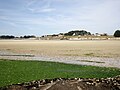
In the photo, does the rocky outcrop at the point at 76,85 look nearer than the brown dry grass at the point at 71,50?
Yes

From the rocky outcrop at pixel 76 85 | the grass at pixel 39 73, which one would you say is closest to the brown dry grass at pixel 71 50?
the grass at pixel 39 73

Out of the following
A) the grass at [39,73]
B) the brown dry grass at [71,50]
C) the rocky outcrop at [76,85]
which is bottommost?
the brown dry grass at [71,50]

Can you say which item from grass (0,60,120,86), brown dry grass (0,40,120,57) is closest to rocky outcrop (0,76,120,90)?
grass (0,60,120,86)

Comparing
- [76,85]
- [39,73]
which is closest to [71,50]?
[39,73]

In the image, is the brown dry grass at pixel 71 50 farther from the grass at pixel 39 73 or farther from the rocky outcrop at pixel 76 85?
the rocky outcrop at pixel 76 85

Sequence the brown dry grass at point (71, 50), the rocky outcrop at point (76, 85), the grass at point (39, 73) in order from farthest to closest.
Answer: the brown dry grass at point (71, 50) < the grass at point (39, 73) < the rocky outcrop at point (76, 85)

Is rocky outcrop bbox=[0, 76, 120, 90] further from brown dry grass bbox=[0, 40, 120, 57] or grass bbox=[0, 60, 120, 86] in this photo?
brown dry grass bbox=[0, 40, 120, 57]

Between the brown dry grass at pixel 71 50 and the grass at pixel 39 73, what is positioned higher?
the grass at pixel 39 73

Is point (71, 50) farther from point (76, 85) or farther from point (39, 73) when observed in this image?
point (76, 85)

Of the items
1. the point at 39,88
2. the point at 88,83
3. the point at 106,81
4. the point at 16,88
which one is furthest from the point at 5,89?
the point at 106,81

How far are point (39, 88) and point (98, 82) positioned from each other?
1.63 meters

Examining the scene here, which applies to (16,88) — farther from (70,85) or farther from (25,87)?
(70,85)

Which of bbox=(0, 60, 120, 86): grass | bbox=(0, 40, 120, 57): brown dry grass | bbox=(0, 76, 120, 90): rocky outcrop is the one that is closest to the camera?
bbox=(0, 76, 120, 90): rocky outcrop

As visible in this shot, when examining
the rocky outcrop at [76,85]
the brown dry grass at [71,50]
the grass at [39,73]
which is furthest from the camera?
the brown dry grass at [71,50]
